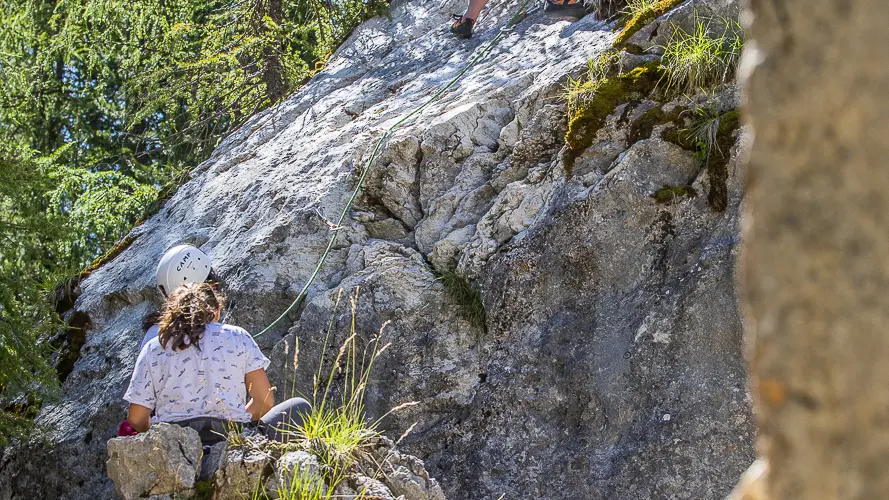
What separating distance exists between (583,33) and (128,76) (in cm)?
751

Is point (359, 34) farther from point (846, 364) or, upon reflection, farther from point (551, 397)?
point (846, 364)

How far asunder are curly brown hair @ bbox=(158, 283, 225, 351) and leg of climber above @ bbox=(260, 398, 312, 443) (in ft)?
1.61

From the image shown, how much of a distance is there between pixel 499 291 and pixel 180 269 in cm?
198

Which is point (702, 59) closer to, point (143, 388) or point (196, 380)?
point (196, 380)

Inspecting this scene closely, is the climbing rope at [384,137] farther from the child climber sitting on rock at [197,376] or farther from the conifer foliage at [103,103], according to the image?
the conifer foliage at [103,103]

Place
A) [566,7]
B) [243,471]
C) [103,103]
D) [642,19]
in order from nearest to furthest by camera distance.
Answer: [243,471]
[642,19]
[566,7]
[103,103]

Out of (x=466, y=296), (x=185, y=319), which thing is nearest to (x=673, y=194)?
(x=466, y=296)

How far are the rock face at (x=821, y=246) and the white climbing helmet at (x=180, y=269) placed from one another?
15.7 feet

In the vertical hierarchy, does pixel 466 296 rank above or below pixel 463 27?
below

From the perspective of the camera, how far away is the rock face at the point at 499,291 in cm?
514

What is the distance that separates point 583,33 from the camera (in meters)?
7.28

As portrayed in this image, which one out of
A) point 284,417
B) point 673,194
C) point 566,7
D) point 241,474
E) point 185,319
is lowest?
point 673,194

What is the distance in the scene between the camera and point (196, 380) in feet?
15.6

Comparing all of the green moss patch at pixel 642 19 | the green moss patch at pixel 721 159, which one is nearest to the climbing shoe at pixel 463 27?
the green moss patch at pixel 642 19
